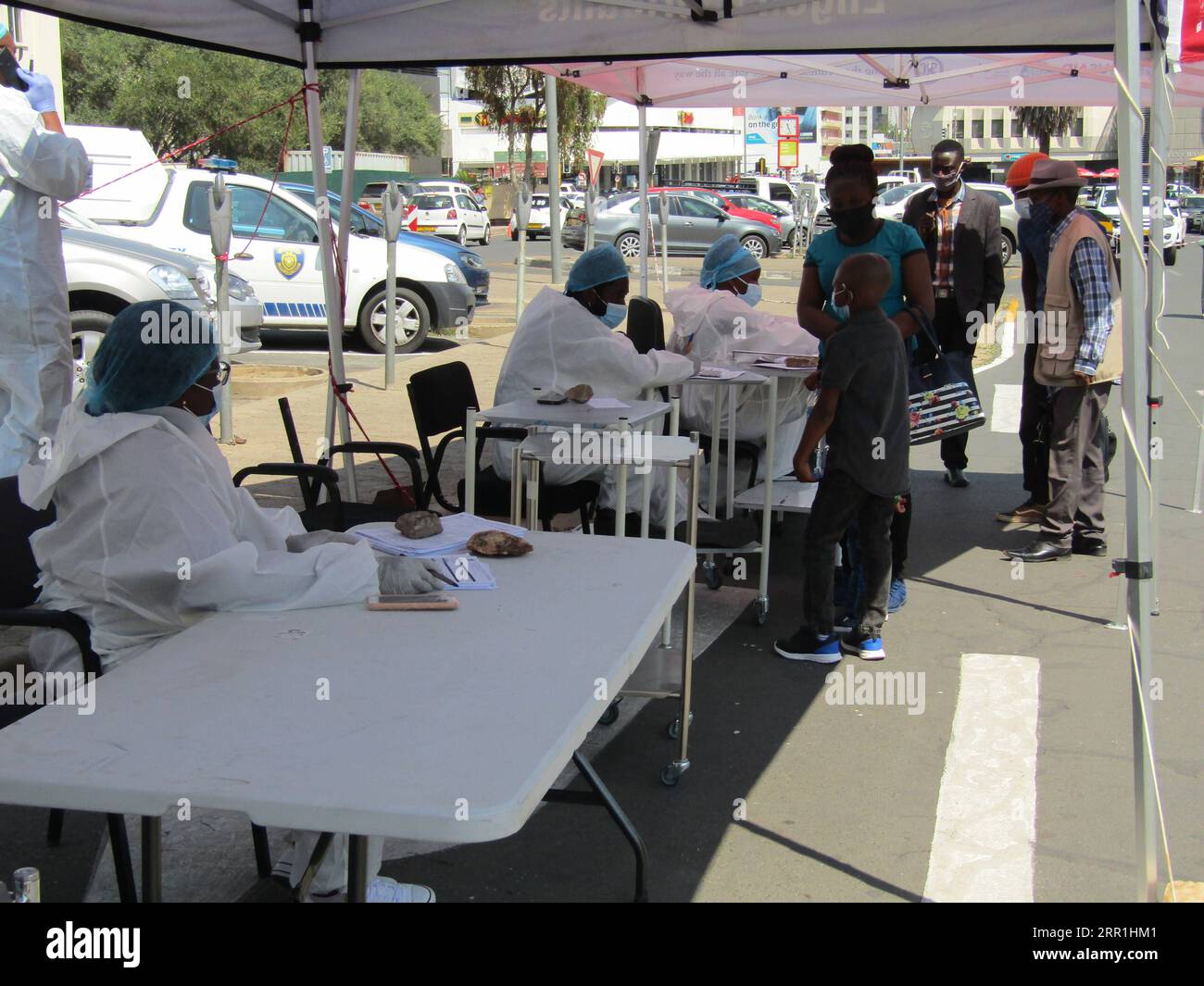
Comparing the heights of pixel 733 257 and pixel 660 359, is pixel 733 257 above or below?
above

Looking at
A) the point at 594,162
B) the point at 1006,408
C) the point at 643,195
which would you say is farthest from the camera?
the point at 594,162

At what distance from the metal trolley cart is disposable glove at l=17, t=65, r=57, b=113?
2859mm

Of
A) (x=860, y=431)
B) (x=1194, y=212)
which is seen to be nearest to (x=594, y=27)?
(x=860, y=431)

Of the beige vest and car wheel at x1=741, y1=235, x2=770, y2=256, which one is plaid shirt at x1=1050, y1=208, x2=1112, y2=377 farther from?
car wheel at x1=741, y1=235, x2=770, y2=256

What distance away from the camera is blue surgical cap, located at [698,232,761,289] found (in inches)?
287

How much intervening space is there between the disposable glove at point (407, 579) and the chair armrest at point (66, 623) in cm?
71

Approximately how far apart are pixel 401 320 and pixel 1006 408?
6.67m

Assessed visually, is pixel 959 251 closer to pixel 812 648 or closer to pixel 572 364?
pixel 572 364

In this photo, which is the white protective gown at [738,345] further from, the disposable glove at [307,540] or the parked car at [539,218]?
the parked car at [539,218]

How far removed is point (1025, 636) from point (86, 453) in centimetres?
416

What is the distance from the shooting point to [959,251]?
24.5ft

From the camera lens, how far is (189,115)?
40188 mm

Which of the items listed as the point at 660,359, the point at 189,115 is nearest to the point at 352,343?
the point at 660,359
